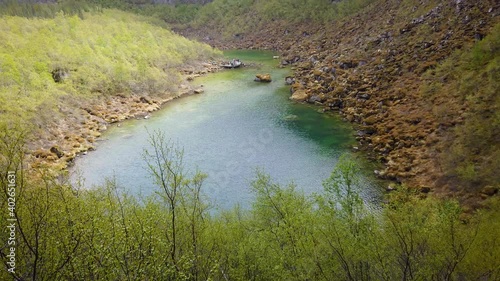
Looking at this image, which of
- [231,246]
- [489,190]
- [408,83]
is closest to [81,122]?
[231,246]

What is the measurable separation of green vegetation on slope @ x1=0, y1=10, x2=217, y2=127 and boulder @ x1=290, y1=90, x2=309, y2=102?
2463cm

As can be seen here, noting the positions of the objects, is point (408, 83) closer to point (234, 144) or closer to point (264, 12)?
point (234, 144)

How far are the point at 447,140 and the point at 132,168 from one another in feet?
111

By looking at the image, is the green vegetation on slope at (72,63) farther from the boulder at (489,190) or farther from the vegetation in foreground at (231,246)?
the boulder at (489,190)

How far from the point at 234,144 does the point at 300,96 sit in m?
21.1

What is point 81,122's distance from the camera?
51.5 meters

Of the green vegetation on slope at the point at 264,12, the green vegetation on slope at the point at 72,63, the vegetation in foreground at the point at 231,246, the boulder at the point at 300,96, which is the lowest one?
the vegetation in foreground at the point at 231,246

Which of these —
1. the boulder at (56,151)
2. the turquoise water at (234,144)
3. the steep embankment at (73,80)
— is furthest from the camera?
the steep embankment at (73,80)

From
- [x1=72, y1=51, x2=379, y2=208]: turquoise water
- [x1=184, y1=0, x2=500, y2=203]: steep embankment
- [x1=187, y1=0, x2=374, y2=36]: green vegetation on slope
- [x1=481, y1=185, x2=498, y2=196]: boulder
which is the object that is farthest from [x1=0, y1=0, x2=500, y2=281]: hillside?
[x1=187, y1=0, x2=374, y2=36]: green vegetation on slope

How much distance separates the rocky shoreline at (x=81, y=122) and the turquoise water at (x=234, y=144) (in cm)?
188

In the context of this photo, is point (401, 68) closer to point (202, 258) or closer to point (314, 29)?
point (202, 258)

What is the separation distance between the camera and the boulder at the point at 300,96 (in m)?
60.2

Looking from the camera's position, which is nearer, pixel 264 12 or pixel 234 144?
pixel 234 144

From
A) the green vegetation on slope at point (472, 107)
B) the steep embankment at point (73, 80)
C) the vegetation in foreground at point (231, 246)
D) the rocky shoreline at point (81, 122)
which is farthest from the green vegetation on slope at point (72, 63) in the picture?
the green vegetation on slope at point (472, 107)
